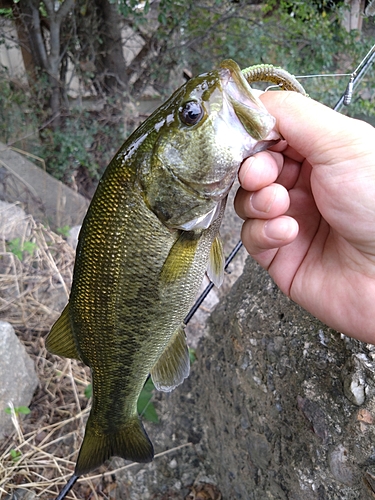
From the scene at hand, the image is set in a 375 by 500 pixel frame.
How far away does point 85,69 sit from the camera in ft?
17.4

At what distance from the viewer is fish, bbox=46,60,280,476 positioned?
1.30 meters

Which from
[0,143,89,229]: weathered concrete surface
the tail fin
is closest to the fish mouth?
the tail fin

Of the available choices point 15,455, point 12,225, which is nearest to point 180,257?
point 15,455

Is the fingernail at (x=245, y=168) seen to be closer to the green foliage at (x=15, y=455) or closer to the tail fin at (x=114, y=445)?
the tail fin at (x=114, y=445)

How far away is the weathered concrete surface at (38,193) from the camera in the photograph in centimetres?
480

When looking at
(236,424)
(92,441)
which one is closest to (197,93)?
(92,441)

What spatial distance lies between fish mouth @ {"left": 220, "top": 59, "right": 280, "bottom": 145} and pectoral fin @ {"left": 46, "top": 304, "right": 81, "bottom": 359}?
1.00 metres

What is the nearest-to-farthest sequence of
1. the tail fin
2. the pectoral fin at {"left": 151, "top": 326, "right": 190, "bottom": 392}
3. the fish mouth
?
the fish mouth, the pectoral fin at {"left": 151, "top": 326, "right": 190, "bottom": 392}, the tail fin

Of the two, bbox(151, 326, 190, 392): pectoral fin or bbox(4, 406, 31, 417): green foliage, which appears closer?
bbox(151, 326, 190, 392): pectoral fin

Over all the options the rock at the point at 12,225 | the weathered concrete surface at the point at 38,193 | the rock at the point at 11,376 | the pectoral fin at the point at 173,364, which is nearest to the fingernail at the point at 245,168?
the pectoral fin at the point at 173,364

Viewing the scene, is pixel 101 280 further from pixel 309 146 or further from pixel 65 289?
pixel 65 289

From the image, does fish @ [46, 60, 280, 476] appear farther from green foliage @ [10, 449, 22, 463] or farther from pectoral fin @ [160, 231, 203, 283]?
green foliage @ [10, 449, 22, 463]

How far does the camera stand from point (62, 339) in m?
1.71

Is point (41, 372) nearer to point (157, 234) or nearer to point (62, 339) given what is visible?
point (62, 339)
